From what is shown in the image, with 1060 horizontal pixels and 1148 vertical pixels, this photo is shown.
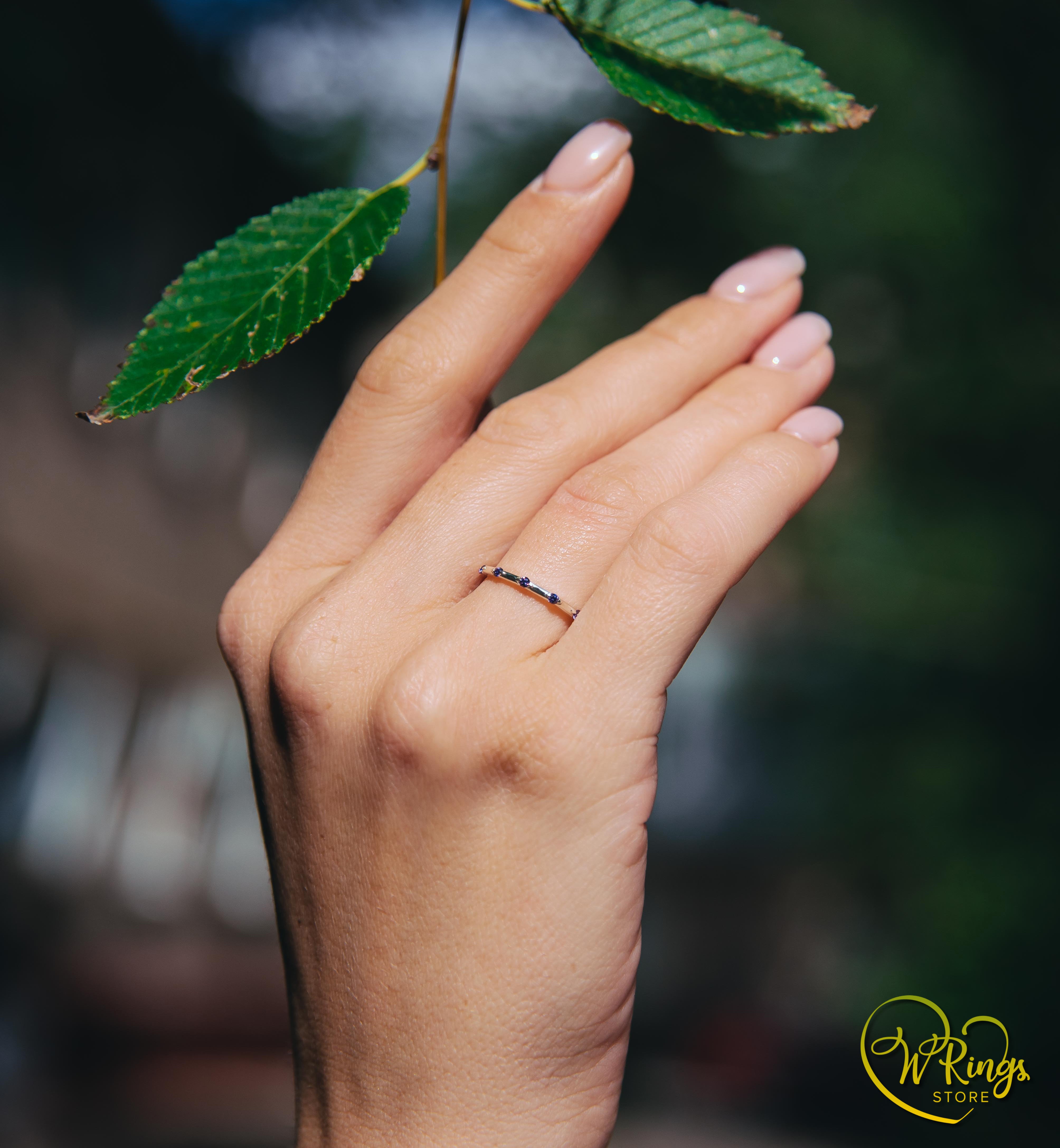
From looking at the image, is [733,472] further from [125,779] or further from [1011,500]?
[125,779]

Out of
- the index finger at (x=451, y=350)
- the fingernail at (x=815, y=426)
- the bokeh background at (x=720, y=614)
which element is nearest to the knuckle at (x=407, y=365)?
the index finger at (x=451, y=350)

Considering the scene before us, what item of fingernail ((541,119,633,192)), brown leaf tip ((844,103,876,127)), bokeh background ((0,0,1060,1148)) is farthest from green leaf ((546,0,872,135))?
bokeh background ((0,0,1060,1148))

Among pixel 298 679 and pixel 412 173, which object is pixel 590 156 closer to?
pixel 412 173

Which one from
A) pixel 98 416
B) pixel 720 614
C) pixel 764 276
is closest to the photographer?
pixel 98 416

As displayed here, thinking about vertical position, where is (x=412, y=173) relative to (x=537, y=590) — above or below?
above

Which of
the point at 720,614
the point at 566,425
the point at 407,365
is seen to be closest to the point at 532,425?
the point at 566,425

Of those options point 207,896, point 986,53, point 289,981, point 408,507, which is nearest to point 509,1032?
point 289,981

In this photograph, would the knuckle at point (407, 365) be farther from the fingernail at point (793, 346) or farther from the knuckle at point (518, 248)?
the fingernail at point (793, 346)
